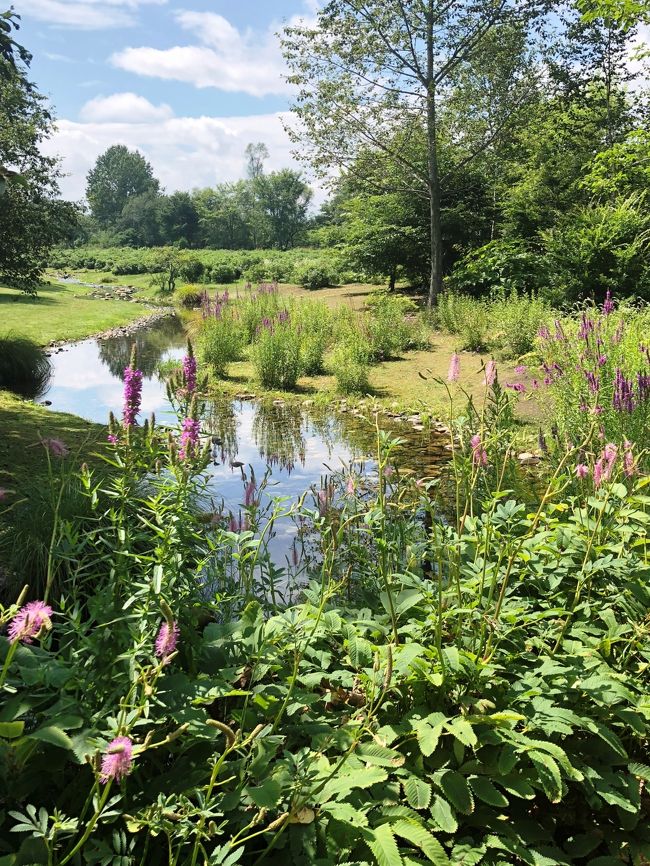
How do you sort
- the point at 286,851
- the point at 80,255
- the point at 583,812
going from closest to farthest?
the point at 286,851 < the point at 583,812 < the point at 80,255

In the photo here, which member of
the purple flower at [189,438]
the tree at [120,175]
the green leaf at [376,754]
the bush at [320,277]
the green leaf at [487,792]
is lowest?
the green leaf at [487,792]

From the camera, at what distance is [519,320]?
1121 cm

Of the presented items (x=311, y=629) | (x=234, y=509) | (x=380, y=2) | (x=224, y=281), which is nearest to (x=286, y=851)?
(x=311, y=629)

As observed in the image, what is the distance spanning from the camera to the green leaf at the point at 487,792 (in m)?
1.62

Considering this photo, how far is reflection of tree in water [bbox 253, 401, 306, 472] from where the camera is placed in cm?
739

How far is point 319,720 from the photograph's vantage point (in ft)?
5.75

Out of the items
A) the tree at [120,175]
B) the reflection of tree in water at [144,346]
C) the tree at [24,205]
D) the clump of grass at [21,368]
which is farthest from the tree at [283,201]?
the clump of grass at [21,368]

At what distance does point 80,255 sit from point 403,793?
6090cm

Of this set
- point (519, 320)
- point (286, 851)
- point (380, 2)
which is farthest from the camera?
point (380, 2)

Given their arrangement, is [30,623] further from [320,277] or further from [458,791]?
[320,277]

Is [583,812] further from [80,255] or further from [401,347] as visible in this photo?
[80,255]

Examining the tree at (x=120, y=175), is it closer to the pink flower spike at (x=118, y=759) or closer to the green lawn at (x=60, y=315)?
the green lawn at (x=60, y=315)

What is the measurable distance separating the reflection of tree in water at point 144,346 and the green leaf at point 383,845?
1121 cm

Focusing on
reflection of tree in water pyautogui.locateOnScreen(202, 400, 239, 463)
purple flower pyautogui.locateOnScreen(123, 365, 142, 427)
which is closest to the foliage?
purple flower pyautogui.locateOnScreen(123, 365, 142, 427)
